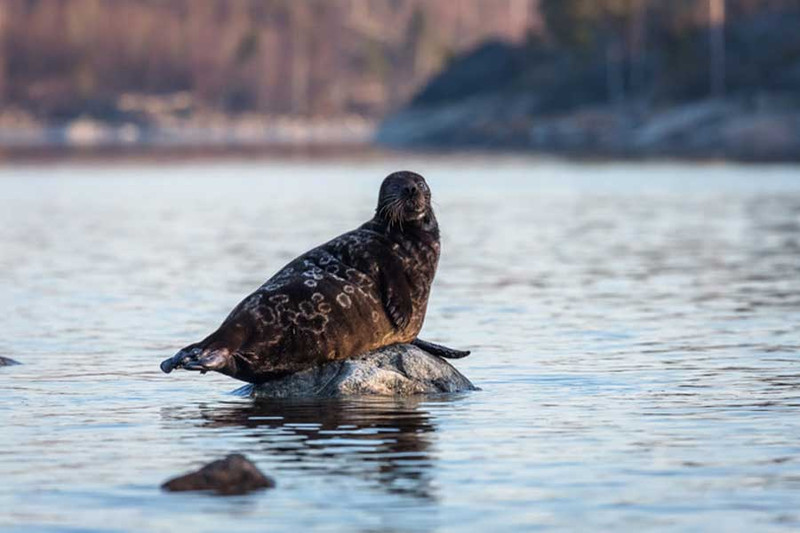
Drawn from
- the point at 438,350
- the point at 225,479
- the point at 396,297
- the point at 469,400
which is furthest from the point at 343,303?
the point at 225,479

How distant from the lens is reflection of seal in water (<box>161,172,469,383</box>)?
648 inches

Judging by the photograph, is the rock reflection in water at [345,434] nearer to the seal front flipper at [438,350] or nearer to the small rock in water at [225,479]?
the seal front flipper at [438,350]

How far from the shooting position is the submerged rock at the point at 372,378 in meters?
16.7

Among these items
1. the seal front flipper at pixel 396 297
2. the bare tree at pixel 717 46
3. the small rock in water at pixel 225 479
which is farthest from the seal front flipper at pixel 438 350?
the bare tree at pixel 717 46

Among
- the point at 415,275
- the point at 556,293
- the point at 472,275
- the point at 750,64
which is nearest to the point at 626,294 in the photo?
the point at 556,293

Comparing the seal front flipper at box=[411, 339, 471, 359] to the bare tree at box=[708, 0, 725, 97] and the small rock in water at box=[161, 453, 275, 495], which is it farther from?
the bare tree at box=[708, 0, 725, 97]

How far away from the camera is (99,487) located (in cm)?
1266

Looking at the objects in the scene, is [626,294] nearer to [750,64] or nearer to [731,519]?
[731,519]

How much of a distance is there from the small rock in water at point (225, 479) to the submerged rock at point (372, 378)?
4165mm

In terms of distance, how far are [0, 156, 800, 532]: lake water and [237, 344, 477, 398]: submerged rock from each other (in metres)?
0.27

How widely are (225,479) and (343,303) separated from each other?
4655 mm

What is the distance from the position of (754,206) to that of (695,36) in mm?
70033

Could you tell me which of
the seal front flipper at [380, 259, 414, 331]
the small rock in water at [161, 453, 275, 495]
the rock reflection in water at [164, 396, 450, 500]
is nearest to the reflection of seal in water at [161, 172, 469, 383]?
the seal front flipper at [380, 259, 414, 331]

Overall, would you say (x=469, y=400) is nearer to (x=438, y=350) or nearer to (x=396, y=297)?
(x=438, y=350)
